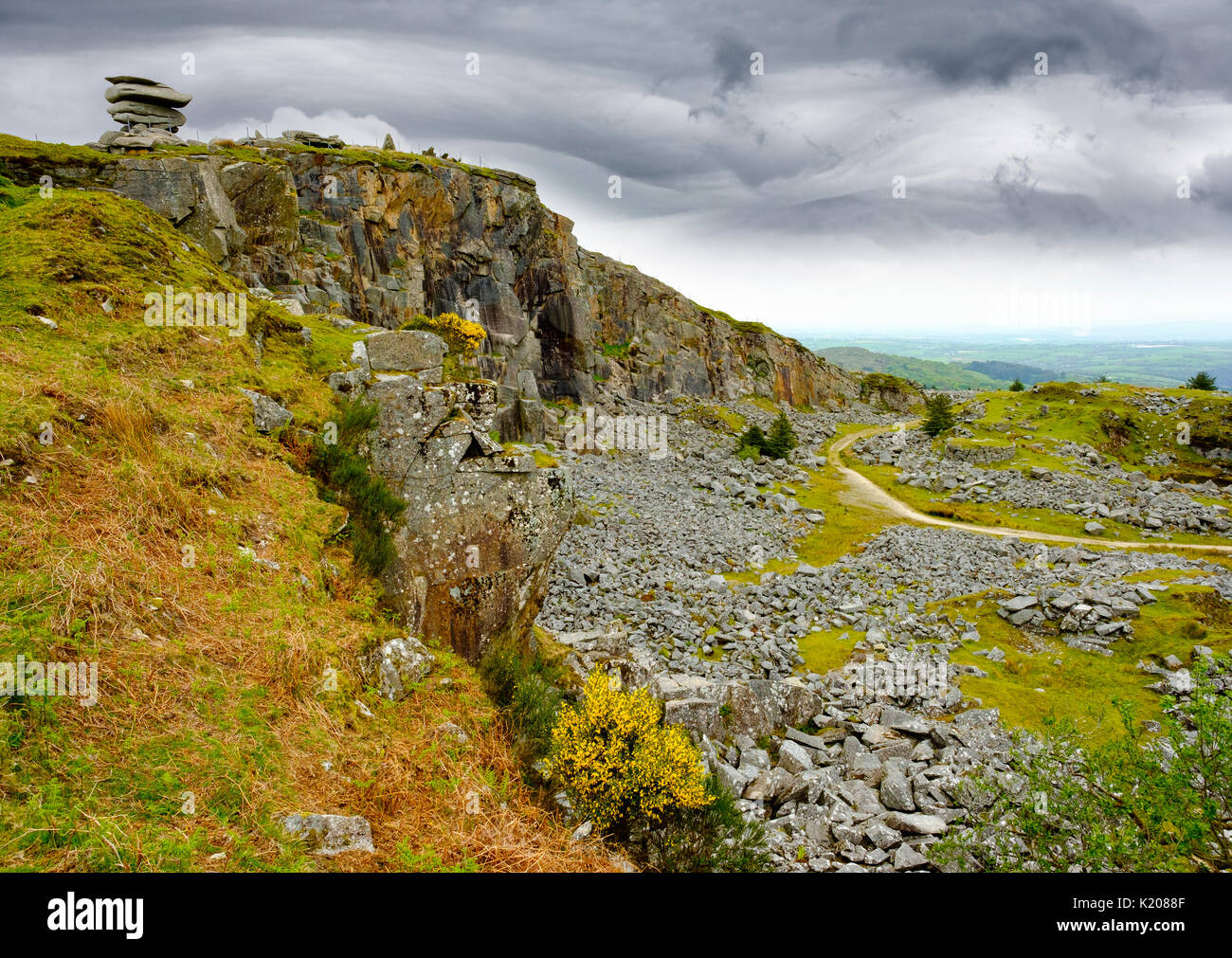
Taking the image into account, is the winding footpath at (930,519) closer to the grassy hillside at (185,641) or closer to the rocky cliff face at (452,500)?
the rocky cliff face at (452,500)

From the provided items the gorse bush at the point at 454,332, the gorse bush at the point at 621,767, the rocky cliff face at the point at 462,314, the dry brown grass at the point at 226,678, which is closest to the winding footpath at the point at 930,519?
the rocky cliff face at the point at 462,314

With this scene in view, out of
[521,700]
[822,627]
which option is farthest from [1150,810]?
[822,627]

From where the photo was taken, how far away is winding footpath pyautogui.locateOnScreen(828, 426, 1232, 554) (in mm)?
43162

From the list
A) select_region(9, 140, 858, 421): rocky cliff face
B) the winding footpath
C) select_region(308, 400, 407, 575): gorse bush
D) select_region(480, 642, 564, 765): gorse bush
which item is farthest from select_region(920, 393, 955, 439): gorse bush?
select_region(308, 400, 407, 575): gorse bush

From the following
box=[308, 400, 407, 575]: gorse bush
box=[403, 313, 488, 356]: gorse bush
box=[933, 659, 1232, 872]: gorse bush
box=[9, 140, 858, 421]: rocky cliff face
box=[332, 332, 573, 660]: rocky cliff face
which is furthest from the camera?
box=[9, 140, 858, 421]: rocky cliff face

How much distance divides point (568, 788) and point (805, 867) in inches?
278

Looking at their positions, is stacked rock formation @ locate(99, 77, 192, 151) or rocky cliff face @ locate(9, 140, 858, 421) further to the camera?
stacked rock formation @ locate(99, 77, 192, 151)

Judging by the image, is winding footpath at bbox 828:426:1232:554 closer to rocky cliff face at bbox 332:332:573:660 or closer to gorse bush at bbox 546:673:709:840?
rocky cliff face at bbox 332:332:573:660

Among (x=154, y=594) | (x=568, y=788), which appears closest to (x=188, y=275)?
(x=154, y=594)

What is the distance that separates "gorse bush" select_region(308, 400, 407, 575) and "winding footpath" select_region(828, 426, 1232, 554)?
1961 inches

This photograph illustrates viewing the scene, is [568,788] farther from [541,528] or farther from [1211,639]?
[1211,639]

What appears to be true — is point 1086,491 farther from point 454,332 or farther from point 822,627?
point 454,332

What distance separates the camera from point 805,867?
1273cm
